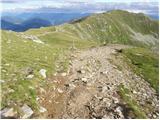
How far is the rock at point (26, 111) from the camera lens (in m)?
24.1

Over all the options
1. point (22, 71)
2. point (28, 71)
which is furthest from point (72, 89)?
point (22, 71)

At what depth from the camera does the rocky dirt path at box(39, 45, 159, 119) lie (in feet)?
85.5

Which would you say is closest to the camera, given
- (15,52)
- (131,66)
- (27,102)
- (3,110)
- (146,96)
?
(3,110)

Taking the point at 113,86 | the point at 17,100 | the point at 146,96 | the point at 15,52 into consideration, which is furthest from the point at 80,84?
the point at 15,52

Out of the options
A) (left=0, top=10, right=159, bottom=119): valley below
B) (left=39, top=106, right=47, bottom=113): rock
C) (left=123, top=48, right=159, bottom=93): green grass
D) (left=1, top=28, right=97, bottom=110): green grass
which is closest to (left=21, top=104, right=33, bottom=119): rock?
(left=0, top=10, right=159, bottom=119): valley below

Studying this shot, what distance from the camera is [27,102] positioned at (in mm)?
25859

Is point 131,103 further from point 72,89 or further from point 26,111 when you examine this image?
point 26,111

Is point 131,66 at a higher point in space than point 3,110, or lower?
lower

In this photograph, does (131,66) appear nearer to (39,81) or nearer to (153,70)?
(153,70)

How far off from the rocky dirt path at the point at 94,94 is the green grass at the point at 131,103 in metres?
0.39

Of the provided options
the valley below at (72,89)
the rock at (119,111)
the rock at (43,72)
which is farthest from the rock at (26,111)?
the rock at (43,72)

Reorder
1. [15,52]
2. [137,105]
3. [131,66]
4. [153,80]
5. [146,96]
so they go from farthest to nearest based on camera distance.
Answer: [131,66] < [15,52] < [153,80] < [146,96] < [137,105]

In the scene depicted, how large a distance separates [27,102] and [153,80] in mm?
16178

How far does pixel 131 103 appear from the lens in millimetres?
27703
